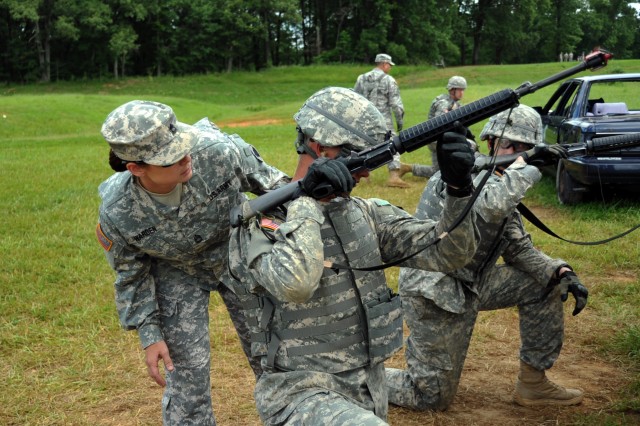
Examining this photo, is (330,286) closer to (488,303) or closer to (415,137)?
(415,137)

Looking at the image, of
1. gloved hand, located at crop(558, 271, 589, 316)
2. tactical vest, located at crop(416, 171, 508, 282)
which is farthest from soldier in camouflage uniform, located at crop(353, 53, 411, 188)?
gloved hand, located at crop(558, 271, 589, 316)

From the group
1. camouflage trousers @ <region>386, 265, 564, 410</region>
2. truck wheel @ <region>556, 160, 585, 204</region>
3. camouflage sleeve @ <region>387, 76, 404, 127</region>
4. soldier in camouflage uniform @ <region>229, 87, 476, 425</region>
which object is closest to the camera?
soldier in camouflage uniform @ <region>229, 87, 476, 425</region>

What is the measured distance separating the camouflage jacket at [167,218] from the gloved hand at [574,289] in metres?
1.78

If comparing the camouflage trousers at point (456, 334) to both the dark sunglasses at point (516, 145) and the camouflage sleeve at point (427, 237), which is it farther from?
the camouflage sleeve at point (427, 237)

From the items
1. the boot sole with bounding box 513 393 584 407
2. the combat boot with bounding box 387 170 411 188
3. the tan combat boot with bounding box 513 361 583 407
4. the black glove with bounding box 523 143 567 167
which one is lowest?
the boot sole with bounding box 513 393 584 407

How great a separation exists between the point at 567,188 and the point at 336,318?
25.3ft

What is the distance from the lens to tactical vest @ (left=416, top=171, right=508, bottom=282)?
14.2 feet

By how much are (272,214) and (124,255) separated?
40.8 inches

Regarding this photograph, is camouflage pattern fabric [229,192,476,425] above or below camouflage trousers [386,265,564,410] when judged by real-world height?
above

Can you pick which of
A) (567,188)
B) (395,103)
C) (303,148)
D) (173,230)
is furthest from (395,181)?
(303,148)

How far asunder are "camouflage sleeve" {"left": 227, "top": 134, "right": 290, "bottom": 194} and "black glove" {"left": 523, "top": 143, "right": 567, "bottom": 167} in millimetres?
1252

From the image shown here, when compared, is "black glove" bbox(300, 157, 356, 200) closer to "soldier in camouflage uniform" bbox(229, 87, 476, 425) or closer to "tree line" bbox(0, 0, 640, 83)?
"soldier in camouflage uniform" bbox(229, 87, 476, 425)

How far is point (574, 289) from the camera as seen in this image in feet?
14.2

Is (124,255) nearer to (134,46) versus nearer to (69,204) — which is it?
(69,204)
